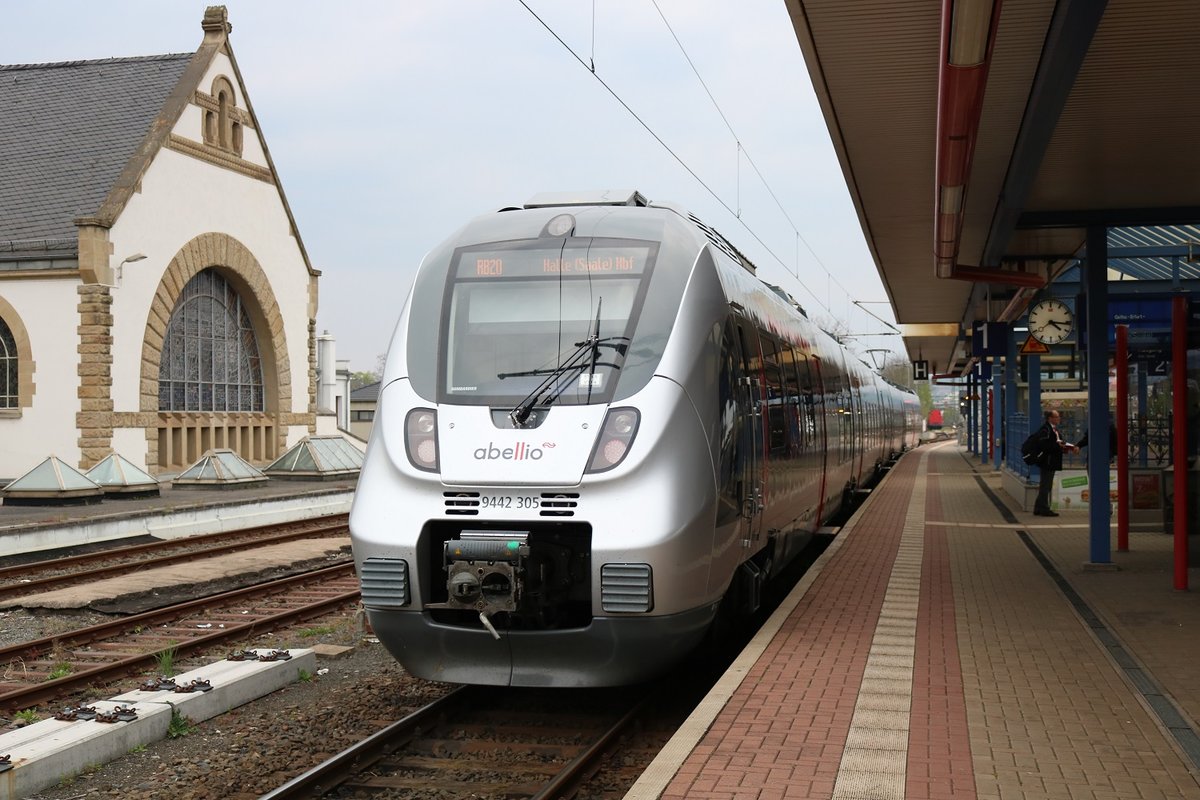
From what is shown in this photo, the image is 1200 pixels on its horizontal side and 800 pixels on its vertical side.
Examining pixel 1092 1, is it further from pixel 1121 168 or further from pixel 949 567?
pixel 949 567

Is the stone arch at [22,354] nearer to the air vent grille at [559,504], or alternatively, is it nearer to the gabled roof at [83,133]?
the gabled roof at [83,133]

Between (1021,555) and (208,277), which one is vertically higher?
(208,277)

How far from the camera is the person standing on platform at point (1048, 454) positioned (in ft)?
61.9

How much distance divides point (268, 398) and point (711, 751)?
112 ft

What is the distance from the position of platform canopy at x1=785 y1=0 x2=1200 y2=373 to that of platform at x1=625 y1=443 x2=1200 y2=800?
3471 millimetres

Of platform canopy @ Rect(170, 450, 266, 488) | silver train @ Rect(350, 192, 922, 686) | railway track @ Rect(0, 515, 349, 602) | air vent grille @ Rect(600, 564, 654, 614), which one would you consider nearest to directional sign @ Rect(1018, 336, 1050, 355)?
railway track @ Rect(0, 515, 349, 602)

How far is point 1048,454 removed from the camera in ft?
63.0

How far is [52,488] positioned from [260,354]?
1521 centimetres

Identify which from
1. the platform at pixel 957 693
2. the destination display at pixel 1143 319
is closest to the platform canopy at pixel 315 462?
the platform at pixel 957 693

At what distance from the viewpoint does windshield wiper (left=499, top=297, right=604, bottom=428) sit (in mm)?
7422

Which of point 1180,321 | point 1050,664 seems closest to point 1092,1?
point 1050,664

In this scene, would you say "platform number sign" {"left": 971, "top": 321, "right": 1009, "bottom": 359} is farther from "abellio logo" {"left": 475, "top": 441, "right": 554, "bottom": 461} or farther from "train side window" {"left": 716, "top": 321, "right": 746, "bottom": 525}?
"abellio logo" {"left": 475, "top": 441, "right": 554, "bottom": 461}

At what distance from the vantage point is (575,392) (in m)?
7.51

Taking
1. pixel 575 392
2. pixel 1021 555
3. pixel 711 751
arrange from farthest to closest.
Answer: pixel 1021 555
pixel 575 392
pixel 711 751
